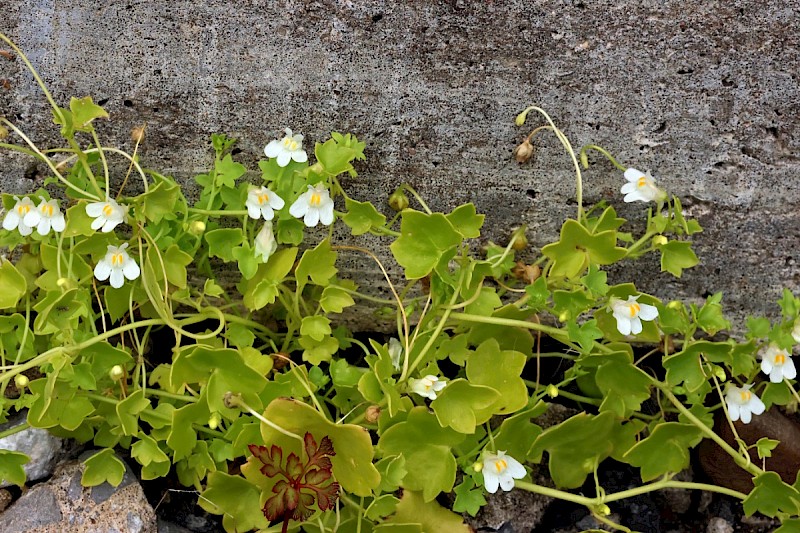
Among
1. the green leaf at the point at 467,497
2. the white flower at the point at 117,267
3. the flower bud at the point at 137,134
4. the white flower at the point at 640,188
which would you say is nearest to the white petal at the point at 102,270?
the white flower at the point at 117,267

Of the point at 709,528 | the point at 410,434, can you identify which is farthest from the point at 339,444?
the point at 709,528

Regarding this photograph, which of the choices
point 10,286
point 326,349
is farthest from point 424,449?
point 10,286

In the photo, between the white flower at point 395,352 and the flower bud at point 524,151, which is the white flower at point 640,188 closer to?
the flower bud at point 524,151

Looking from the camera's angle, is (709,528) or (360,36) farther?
(709,528)

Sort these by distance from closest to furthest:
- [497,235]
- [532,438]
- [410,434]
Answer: [410,434] < [532,438] < [497,235]

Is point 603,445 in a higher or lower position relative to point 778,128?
lower

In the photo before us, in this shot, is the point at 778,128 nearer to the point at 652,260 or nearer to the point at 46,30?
the point at 652,260
